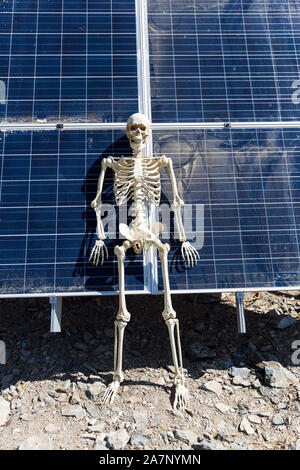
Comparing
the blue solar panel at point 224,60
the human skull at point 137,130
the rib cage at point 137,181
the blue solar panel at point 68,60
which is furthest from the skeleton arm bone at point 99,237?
the blue solar panel at point 224,60

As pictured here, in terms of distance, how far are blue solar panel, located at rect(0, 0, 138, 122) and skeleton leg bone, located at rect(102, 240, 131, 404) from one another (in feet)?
9.23

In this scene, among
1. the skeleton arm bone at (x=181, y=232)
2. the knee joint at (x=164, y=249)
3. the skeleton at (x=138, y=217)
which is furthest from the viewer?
the skeleton arm bone at (x=181, y=232)

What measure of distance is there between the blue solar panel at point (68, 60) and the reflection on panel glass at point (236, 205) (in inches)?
54.3

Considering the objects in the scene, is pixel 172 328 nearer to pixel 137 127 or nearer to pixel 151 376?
pixel 151 376

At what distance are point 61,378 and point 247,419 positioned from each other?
298 cm

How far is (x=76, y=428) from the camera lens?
4.46 meters

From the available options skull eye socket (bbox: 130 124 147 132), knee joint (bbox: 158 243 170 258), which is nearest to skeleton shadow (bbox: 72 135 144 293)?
skull eye socket (bbox: 130 124 147 132)

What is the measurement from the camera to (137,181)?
18.4 ft

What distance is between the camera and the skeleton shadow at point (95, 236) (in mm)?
5383

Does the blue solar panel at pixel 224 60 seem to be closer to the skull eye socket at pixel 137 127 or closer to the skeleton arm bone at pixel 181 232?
the skull eye socket at pixel 137 127

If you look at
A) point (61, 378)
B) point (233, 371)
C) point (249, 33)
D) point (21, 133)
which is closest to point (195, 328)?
point (233, 371)

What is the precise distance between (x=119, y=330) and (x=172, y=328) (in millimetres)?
832

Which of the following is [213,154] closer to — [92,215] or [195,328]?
[92,215]

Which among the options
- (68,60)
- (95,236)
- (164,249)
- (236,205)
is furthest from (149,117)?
(164,249)
